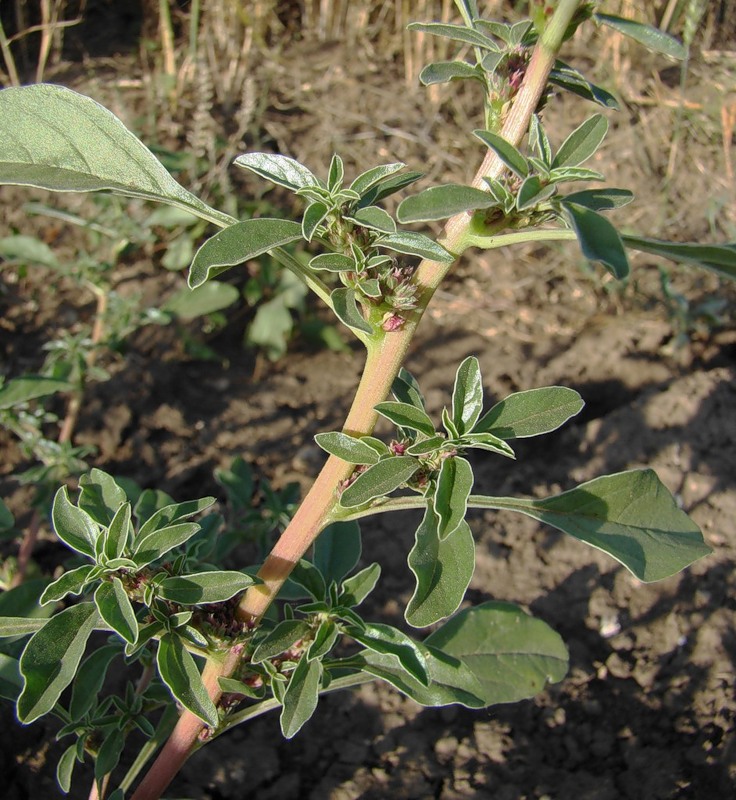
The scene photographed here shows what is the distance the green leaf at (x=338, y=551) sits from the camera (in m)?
1.38

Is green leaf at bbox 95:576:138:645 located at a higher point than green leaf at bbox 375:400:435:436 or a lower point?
lower

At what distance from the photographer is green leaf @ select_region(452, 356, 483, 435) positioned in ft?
3.41

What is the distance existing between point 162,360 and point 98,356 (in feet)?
0.76

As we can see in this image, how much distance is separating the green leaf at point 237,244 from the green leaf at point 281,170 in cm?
8

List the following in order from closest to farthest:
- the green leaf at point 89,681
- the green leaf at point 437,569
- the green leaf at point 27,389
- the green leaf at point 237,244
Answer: the green leaf at point 237,244 < the green leaf at point 437,569 < the green leaf at point 89,681 < the green leaf at point 27,389

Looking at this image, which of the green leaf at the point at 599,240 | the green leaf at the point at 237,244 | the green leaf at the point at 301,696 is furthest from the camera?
the green leaf at the point at 301,696

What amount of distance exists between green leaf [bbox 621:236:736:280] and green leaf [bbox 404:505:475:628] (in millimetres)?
375

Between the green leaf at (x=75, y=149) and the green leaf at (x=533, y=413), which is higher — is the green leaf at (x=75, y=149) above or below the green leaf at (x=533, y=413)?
above

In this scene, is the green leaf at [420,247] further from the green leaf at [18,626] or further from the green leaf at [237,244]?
the green leaf at [18,626]

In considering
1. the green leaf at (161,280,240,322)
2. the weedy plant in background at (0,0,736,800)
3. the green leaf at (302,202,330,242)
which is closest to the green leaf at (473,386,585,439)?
the weedy plant in background at (0,0,736,800)

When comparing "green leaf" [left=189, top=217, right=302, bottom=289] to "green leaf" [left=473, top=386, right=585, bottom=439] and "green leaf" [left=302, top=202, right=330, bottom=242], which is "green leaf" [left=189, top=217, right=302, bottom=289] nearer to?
"green leaf" [left=302, top=202, right=330, bottom=242]

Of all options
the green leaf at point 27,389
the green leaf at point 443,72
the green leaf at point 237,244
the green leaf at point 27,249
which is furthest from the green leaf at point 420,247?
the green leaf at point 27,249

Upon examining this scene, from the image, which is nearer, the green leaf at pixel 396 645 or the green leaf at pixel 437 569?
the green leaf at pixel 437 569

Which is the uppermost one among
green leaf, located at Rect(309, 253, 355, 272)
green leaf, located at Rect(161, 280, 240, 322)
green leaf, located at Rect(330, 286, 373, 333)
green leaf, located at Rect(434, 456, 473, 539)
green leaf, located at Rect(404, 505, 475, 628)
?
green leaf, located at Rect(309, 253, 355, 272)
